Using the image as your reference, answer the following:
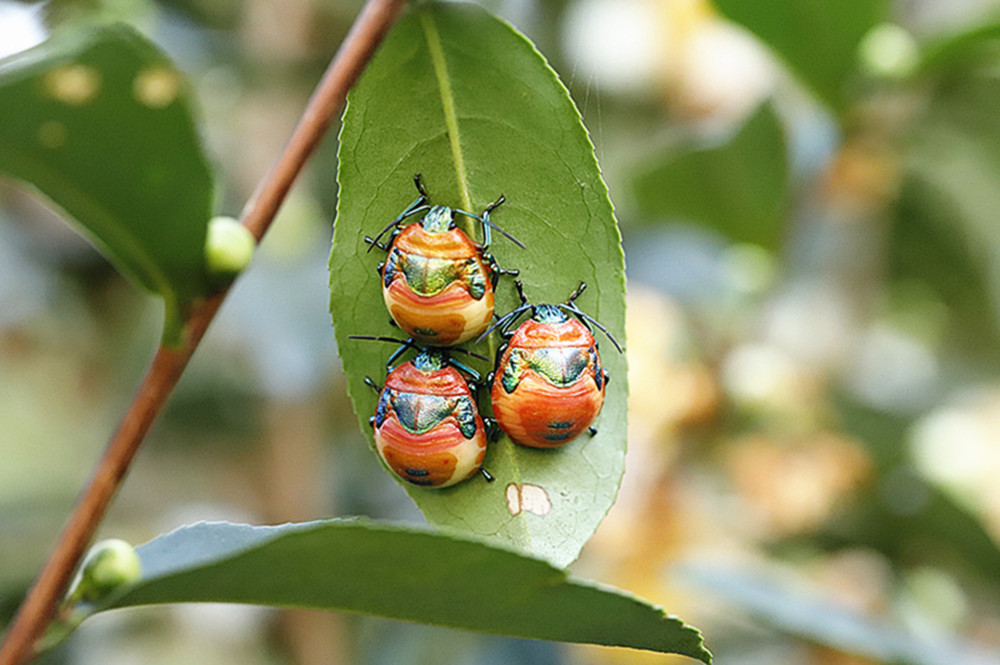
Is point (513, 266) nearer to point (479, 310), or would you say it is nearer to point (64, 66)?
point (479, 310)

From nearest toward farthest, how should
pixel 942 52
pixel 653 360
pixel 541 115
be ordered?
pixel 541 115, pixel 942 52, pixel 653 360

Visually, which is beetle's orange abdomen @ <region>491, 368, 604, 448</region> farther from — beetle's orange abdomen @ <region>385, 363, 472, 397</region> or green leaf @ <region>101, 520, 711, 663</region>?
green leaf @ <region>101, 520, 711, 663</region>

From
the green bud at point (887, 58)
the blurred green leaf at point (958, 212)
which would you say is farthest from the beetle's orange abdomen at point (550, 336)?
the blurred green leaf at point (958, 212)

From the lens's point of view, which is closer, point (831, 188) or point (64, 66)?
point (64, 66)

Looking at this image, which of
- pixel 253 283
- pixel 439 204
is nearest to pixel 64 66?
pixel 439 204

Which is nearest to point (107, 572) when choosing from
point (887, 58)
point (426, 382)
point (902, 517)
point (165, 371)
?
point (165, 371)

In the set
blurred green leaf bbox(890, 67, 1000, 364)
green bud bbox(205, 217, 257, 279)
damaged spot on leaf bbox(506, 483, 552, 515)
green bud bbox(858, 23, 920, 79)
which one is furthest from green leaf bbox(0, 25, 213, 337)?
blurred green leaf bbox(890, 67, 1000, 364)
